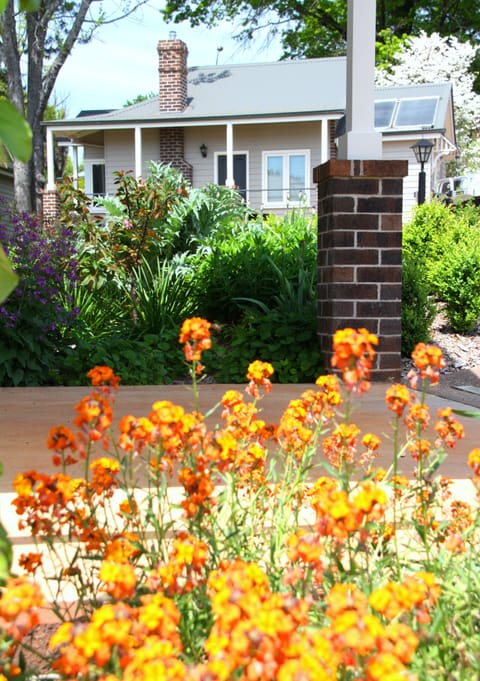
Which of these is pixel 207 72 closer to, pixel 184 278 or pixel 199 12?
pixel 199 12

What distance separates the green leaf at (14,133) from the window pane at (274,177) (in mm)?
19011

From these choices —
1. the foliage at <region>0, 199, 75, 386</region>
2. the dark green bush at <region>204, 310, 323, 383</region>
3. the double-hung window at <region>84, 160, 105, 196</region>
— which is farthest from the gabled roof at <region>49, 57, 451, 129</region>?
the dark green bush at <region>204, 310, 323, 383</region>

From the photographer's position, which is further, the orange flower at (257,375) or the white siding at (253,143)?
the white siding at (253,143)

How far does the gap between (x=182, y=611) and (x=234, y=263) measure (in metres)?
5.17

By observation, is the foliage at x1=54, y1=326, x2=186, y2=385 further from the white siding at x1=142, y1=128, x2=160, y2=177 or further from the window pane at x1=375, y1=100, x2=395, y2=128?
the white siding at x1=142, y1=128, x2=160, y2=177

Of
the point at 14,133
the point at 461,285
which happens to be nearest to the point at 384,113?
the point at 461,285

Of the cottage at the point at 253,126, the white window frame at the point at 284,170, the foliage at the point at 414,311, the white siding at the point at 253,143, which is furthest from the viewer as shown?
the white siding at the point at 253,143

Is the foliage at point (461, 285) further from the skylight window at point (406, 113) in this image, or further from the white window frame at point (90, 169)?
the white window frame at point (90, 169)

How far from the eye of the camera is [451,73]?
23.6 meters

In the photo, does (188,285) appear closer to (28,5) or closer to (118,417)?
(118,417)

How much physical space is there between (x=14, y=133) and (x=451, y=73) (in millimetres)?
25137

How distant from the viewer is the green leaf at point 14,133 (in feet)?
2.81

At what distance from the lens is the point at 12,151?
0.86 meters

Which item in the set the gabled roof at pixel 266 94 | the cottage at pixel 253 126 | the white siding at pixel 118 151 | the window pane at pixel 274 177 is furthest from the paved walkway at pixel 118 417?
the white siding at pixel 118 151
